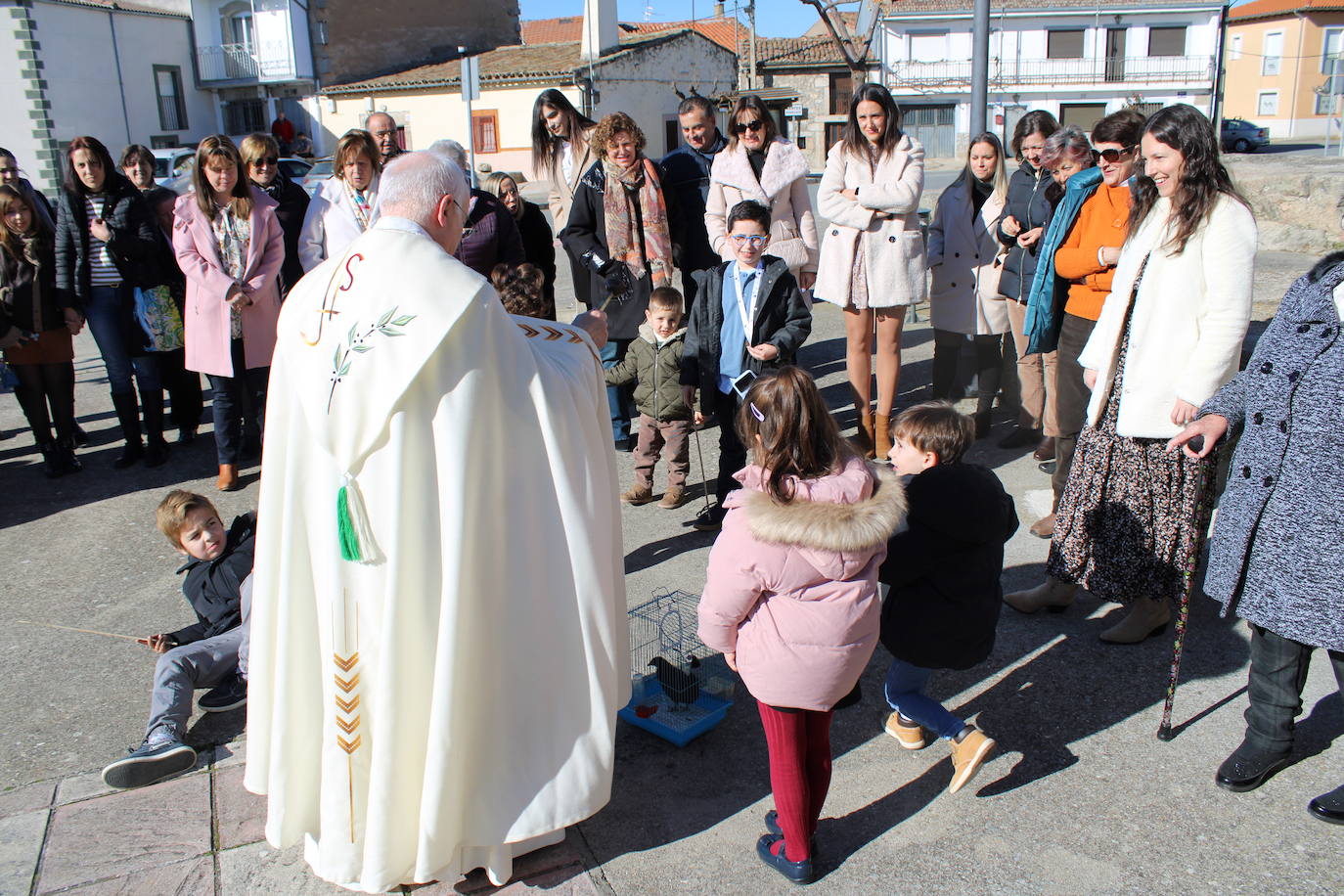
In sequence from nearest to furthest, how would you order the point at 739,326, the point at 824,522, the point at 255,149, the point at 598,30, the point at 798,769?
the point at 824,522, the point at 798,769, the point at 739,326, the point at 255,149, the point at 598,30

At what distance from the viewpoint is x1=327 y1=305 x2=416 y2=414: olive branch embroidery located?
8.18ft

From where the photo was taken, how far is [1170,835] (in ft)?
9.82

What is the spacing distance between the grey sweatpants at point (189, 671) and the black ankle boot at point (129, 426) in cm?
312

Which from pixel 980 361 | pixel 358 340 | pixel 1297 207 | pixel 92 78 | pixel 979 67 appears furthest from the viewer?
pixel 92 78

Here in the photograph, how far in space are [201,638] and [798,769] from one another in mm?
2428

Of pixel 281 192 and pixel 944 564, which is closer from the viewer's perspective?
pixel 944 564

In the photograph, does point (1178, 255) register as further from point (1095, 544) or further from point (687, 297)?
point (687, 297)

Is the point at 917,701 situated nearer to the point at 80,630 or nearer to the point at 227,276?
the point at 80,630

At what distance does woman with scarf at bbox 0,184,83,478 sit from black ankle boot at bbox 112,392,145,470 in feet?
0.91

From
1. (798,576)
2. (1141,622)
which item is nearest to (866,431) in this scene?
(1141,622)

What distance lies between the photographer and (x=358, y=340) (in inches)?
99.2

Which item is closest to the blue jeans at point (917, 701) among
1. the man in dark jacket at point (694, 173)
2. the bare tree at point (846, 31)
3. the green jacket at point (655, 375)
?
the green jacket at point (655, 375)

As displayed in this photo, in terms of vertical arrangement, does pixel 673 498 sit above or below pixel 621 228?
below

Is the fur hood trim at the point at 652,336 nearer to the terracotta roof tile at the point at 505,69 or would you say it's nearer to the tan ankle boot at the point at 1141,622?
the tan ankle boot at the point at 1141,622
